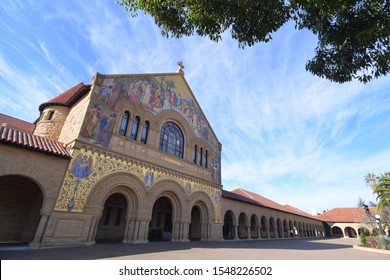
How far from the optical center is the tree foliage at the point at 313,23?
5.32 metres

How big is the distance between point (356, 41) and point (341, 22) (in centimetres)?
79

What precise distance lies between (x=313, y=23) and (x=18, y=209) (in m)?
14.7

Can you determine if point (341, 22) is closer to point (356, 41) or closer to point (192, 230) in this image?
point (356, 41)

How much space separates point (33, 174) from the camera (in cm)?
804

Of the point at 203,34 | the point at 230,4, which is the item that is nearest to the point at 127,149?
the point at 203,34

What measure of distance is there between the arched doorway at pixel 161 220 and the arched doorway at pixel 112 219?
9.19 feet

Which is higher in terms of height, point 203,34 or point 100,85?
point 100,85

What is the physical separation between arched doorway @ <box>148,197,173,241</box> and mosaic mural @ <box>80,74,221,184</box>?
4932 mm

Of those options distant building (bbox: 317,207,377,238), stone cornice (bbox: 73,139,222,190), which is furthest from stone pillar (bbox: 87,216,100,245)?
distant building (bbox: 317,207,377,238)

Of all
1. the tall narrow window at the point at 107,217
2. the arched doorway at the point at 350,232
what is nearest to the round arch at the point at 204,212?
the tall narrow window at the point at 107,217

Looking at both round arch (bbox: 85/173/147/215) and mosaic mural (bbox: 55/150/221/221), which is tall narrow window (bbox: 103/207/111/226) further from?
mosaic mural (bbox: 55/150/221/221)

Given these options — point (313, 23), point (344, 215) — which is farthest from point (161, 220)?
point (344, 215)

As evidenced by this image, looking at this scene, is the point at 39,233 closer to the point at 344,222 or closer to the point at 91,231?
the point at 91,231

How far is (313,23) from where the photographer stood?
622 cm
